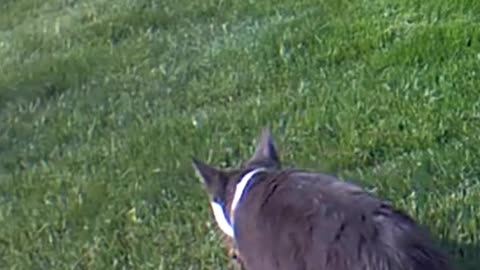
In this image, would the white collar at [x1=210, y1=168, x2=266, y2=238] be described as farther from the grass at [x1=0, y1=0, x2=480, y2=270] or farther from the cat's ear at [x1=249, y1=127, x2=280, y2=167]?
the grass at [x1=0, y1=0, x2=480, y2=270]

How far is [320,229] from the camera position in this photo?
446 cm

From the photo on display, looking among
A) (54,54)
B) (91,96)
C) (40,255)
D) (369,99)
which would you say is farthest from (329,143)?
(54,54)

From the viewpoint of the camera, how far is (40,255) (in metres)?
6.15

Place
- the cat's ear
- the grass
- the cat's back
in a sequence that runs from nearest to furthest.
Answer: the cat's back < the cat's ear < the grass

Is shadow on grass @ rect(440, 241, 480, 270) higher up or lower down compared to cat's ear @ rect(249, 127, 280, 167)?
lower down

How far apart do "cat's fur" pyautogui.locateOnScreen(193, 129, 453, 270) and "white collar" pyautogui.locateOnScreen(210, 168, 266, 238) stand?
0.04 meters

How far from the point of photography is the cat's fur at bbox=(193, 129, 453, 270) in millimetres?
4250

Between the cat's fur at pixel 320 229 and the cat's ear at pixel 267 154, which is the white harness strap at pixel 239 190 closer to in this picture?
the cat's fur at pixel 320 229

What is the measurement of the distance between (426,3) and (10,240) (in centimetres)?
327

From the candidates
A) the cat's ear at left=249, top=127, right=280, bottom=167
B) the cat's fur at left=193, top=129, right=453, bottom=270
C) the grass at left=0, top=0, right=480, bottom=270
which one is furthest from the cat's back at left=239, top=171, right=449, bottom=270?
the grass at left=0, top=0, right=480, bottom=270

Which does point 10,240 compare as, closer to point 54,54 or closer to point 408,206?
point 408,206

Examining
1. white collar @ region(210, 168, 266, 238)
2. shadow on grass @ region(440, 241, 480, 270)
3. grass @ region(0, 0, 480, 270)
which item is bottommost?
shadow on grass @ region(440, 241, 480, 270)

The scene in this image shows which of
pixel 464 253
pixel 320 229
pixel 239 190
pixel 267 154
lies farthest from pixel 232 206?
pixel 464 253

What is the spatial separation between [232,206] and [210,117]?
7.24ft
